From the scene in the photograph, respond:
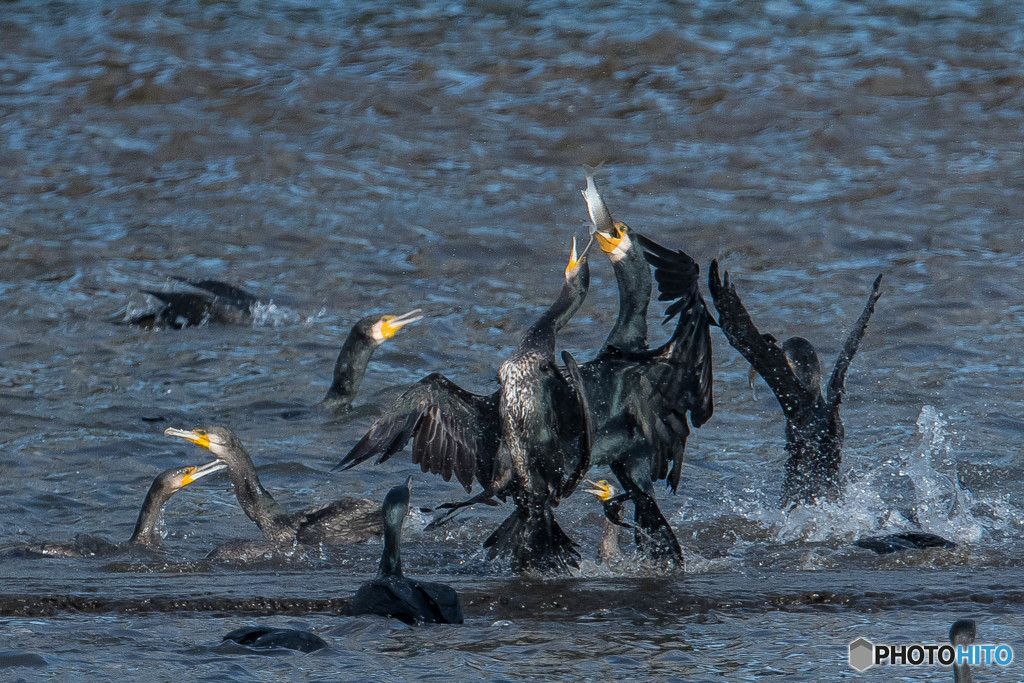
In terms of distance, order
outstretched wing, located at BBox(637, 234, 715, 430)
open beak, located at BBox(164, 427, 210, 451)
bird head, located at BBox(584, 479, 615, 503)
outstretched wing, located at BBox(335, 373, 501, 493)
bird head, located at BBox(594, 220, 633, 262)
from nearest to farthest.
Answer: outstretched wing, located at BBox(637, 234, 715, 430)
outstretched wing, located at BBox(335, 373, 501, 493)
bird head, located at BBox(594, 220, 633, 262)
bird head, located at BBox(584, 479, 615, 503)
open beak, located at BBox(164, 427, 210, 451)

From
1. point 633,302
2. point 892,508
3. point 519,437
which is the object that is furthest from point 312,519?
point 892,508

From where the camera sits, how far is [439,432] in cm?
671

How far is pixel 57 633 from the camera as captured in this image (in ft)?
17.5

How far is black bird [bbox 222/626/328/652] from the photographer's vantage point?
5.04 m

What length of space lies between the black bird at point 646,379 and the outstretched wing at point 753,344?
0.35 meters

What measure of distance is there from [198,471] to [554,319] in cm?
201

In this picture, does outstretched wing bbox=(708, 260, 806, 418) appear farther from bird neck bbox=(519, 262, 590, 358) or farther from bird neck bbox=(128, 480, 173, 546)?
bird neck bbox=(128, 480, 173, 546)

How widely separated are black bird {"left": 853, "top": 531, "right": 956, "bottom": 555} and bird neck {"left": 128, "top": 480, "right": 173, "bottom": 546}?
307cm

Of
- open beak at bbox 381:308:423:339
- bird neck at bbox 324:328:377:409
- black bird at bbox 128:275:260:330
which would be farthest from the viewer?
black bird at bbox 128:275:260:330

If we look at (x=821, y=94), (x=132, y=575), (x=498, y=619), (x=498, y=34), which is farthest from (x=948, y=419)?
(x=498, y=34)

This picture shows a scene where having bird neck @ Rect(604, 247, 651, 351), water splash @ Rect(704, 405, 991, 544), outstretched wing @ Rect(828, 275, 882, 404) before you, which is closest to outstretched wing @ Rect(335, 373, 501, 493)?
bird neck @ Rect(604, 247, 651, 351)

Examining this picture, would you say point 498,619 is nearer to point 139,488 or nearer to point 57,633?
point 57,633

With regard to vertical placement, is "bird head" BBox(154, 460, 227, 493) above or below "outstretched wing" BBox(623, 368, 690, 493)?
below

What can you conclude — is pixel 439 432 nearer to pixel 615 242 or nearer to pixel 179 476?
pixel 615 242
